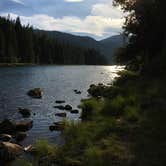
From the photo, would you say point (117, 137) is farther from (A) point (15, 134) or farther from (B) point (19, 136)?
(A) point (15, 134)

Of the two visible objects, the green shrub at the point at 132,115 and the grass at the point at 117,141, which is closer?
the grass at the point at 117,141

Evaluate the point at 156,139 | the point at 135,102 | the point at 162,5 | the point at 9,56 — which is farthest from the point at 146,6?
the point at 9,56

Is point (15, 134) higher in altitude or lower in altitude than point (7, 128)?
lower

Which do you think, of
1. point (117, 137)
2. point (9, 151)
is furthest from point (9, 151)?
point (117, 137)

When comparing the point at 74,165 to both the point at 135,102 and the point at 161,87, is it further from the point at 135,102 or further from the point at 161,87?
the point at 161,87

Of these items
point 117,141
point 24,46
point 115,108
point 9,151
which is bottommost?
point 9,151

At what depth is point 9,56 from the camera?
122938 mm

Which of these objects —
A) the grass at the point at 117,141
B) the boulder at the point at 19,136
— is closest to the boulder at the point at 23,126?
the boulder at the point at 19,136

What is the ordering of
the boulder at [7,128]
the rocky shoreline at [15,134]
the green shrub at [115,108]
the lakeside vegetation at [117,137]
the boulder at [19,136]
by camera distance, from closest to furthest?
the lakeside vegetation at [117,137] → the rocky shoreline at [15,134] → the green shrub at [115,108] → the boulder at [19,136] → the boulder at [7,128]

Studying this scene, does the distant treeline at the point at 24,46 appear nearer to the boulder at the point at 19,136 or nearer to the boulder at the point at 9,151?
the boulder at the point at 19,136

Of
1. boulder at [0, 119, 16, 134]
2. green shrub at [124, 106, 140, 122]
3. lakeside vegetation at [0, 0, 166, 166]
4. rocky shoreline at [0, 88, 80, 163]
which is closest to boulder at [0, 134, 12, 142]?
rocky shoreline at [0, 88, 80, 163]

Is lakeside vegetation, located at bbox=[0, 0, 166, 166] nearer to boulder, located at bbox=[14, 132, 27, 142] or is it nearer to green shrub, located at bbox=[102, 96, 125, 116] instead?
green shrub, located at bbox=[102, 96, 125, 116]

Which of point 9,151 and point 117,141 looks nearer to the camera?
point 117,141

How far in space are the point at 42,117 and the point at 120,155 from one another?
17.5 m
